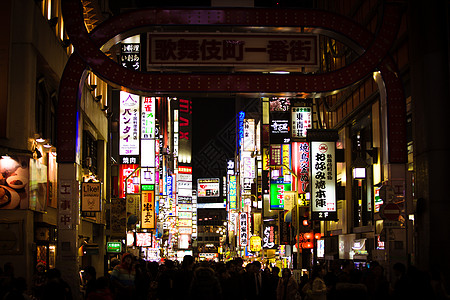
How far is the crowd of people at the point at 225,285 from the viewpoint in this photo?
10047mm

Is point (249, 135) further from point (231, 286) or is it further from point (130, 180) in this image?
point (231, 286)

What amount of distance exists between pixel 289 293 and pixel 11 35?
468 inches

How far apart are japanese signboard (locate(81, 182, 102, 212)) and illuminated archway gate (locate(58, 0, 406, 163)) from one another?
1150 cm

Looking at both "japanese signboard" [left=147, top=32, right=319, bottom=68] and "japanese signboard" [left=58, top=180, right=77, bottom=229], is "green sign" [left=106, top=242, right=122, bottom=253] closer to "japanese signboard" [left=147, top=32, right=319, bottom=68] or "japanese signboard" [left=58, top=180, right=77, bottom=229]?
"japanese signboard" [left=147, top=32, right=319, bottom=68]

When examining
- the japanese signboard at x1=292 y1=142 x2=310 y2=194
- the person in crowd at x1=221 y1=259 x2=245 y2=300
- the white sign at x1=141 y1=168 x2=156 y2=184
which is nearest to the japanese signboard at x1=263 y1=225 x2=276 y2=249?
the japanese signboard at x1=292 y1=142 x2=310 y2=194

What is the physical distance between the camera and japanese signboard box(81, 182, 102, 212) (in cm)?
2692

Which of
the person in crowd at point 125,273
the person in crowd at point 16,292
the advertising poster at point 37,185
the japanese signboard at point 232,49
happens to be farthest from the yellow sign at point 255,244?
the person in crowd at point 16,292

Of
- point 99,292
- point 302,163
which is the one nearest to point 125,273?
point 99,292

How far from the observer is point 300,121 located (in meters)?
33.0

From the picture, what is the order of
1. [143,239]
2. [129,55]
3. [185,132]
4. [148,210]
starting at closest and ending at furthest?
[129,55] < [143,239] < [148,210] < [185,132]

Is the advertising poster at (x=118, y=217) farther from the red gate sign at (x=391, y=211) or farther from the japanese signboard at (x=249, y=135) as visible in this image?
the japanese signboard at (x=249, y=135)

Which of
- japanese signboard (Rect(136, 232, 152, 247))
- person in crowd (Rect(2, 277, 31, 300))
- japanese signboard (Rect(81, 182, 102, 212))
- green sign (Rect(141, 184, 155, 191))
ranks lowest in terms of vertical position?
japanese signboard (Rect(136, 232, 152, 247))

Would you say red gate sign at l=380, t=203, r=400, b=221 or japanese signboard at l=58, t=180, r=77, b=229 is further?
red gate sign at l=380, t=203, r=400, b=221

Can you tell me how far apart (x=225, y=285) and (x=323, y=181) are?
14.1 metres
